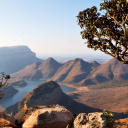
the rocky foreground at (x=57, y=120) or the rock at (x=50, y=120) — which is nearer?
the rocky foreground at (x=57, y=120)

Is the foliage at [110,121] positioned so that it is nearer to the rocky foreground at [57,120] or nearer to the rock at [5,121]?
the rocky foreground at [57,120]

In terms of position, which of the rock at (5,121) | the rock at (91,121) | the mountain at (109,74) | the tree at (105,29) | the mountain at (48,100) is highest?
the tree at (105,29)

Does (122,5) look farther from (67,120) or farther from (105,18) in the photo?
(67,120)

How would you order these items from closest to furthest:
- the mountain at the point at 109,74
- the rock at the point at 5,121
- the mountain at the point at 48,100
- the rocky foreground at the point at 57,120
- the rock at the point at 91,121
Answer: the rock at the point at 91,121
the rocky foreground at the point at 57,120
the rock at the point at 5,121
the mountain at the point at 48,100
the mountain at the point at 109,74

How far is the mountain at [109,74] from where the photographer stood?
159250 millimetres

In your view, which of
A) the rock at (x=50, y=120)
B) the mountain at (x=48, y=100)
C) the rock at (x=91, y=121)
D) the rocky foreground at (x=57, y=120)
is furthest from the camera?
the mountain at (x=48, y=100)

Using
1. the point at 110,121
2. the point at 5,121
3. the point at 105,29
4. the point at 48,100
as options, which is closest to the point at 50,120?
the point at 5,121

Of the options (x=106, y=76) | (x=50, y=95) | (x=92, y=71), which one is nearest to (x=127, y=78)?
(x=106, y=76)

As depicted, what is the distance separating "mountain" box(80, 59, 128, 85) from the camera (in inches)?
6270

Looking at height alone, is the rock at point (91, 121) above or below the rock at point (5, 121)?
above

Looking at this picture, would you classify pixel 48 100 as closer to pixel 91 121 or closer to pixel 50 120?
pixel 50 120

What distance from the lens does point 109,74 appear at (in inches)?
6663

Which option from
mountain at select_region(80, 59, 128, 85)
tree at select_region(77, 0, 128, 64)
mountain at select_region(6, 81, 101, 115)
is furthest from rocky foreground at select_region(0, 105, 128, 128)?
mountain at select_region(80, 59, 128, 85)

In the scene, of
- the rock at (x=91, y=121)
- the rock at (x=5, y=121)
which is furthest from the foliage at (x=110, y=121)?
the rock at (x=5, y=121)
